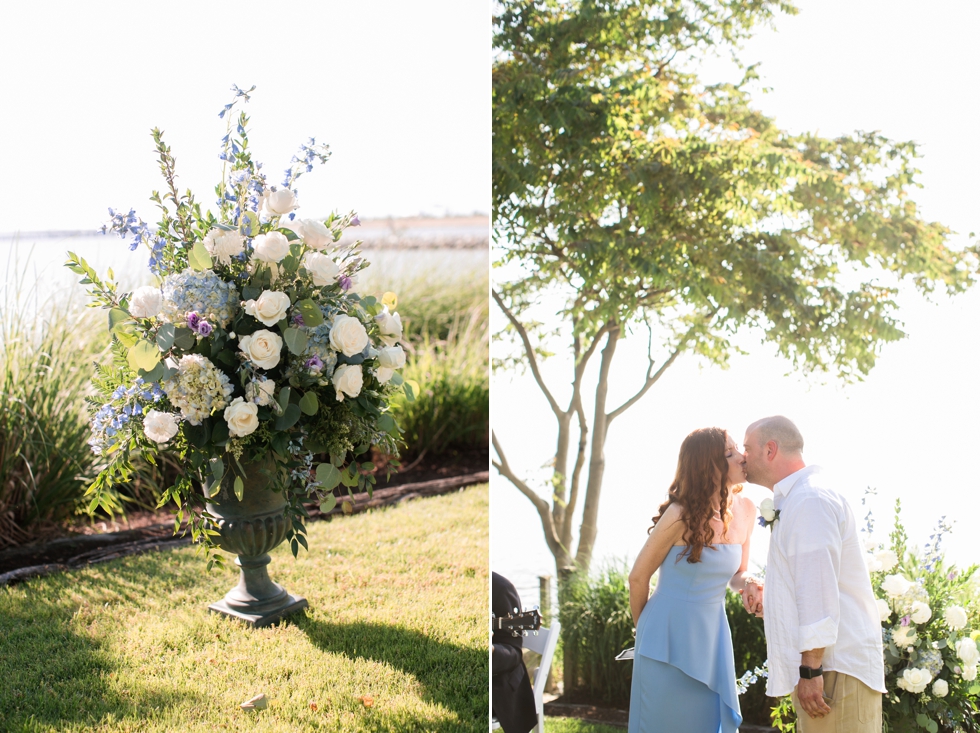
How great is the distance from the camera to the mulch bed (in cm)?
310

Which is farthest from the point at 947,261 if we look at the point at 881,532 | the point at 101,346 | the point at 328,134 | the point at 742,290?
the point at 101,346

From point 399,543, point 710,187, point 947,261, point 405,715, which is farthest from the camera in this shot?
point 399,543

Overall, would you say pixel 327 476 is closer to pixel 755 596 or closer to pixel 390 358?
pixel 390 358

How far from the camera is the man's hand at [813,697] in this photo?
6.70 ft

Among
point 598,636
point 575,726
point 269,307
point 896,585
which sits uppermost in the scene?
point 269,307

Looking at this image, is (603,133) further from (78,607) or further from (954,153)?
(78,607)

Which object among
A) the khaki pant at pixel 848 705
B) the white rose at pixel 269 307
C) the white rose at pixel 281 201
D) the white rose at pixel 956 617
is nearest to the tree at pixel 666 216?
the white rose at pixel 956 617

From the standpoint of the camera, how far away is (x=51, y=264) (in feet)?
12.0

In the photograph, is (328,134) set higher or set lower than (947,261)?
higher

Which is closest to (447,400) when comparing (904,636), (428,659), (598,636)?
(598,636)

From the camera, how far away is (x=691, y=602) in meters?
2.43

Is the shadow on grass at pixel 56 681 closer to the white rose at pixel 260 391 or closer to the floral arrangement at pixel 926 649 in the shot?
the white rose at pixel 260 391

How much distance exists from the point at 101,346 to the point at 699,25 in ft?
10.7

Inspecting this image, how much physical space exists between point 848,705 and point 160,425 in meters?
2.04
